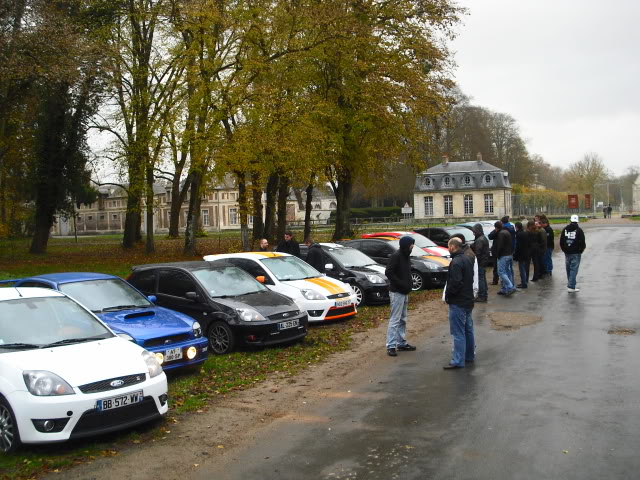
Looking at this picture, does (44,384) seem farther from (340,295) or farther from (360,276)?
(360,276)

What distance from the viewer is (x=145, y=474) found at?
19.0 feet

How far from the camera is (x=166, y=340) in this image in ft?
29.4

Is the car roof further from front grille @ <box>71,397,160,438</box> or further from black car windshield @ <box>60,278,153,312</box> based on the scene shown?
front grille @ <box>71,397,160,438</box>

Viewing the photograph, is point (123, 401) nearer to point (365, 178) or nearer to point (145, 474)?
point (145, 474)

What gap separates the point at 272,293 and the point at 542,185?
360ft

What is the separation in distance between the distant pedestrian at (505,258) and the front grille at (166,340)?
1017cm

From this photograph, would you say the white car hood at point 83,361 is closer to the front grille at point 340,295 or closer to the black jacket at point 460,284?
the black jacket at point 460,284

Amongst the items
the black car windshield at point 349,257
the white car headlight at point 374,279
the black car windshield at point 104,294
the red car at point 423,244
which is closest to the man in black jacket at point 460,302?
the black car windshield at point 104,294

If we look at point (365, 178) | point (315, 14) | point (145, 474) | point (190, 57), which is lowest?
point (145, 474)

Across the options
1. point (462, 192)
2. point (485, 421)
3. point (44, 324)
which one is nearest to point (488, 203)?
point (462, 192)

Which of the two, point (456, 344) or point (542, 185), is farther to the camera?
point (542, 185)

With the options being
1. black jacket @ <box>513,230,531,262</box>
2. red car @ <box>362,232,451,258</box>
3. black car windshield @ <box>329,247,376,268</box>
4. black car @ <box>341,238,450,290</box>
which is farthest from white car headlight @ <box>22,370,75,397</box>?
red car @ <box>362,232,451,258</box>

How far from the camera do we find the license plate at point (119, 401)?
6.39 metres

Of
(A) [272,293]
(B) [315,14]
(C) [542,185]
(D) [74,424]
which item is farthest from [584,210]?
(D) [74,424]
